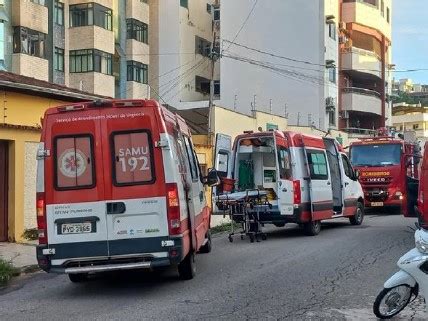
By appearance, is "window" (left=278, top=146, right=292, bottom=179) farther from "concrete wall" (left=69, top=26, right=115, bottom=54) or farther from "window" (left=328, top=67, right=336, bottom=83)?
"window" (left=328, top=67, right=336, bottom=83)

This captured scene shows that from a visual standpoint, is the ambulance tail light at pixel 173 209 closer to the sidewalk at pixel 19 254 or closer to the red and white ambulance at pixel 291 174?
the sidewalk at pixel 19 254

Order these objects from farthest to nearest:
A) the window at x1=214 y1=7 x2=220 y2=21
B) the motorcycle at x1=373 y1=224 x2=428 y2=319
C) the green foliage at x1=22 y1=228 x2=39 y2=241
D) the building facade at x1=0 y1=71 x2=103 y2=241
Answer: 1. the window at x1=214 y1=7 x2=220 y2=21
2. the green foliage at x1=22 y1=228 x2=39 y2=241
3. the building facade at x1=0 y1=71 x2=103 y2=241
4. the motorcycle at x1=373 y1=224 x2=428 y2=319

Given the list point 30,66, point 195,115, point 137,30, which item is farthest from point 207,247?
point 137,30

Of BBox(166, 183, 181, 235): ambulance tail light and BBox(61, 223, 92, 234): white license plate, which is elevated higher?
BBox(166, 183, 181, 235): ambulance tail light

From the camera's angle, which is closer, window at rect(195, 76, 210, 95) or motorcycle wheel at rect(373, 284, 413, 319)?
motorcycle wheel at rect(373, 284, 413, 319)

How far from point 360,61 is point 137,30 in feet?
59.9

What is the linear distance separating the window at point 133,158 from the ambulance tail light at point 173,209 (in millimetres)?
292

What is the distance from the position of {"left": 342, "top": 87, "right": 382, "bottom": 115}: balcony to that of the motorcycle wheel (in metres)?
45.1

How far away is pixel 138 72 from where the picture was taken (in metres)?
46.6

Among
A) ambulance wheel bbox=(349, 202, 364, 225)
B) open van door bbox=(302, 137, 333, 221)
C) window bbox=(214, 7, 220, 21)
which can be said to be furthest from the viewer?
window bbox=(214, 7, 220, 21)

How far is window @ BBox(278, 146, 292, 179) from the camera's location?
14875 mm

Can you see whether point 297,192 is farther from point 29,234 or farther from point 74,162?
point 74,162

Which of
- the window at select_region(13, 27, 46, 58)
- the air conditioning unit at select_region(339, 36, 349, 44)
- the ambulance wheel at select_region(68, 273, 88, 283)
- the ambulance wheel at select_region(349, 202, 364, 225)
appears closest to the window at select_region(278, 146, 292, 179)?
the ambulance wheel at select_region(349, 202, 364, 225)

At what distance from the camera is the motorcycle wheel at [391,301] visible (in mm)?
6875
